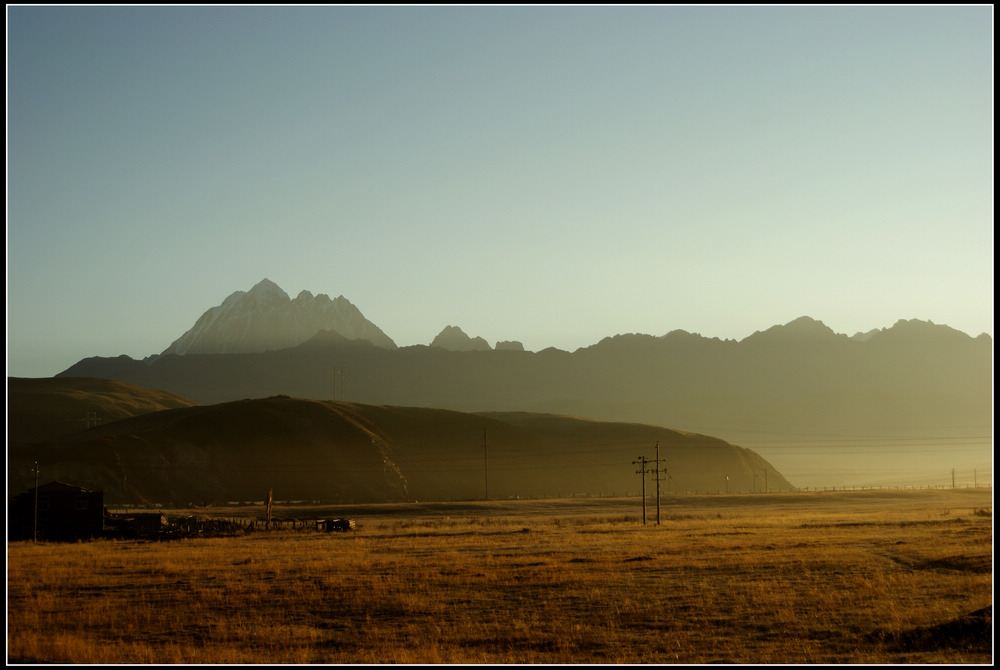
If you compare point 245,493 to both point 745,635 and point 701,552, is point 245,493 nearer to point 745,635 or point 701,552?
point 701,552

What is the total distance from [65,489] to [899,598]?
58.8 m

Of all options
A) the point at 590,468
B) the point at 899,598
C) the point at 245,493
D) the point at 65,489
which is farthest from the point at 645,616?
the point at 590,468

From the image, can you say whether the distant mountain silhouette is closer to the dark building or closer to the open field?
the dark building

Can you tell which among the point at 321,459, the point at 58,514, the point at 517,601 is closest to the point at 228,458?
the point at 321,459

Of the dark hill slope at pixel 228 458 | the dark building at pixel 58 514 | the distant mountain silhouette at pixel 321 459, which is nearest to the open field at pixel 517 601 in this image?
the dark building at pixel 58 514

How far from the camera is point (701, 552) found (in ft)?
150

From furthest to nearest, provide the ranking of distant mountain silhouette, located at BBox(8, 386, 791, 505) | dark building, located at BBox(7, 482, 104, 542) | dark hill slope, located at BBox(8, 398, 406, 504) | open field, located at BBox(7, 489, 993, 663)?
distant mountain silhouette, located at BBox(8, 386, 791, 505)
dark hill slope, located at BBox(8, 398, 406, 504)
dark building, located at BBox(7, 482, 104, 542)
open field, located at BBox(7, 489, 993, 663)

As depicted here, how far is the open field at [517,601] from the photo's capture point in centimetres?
2283

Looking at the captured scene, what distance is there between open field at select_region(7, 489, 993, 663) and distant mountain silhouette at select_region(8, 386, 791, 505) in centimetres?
8140

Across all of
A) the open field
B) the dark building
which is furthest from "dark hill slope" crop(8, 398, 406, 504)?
the open field

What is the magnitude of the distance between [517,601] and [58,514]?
163 ft

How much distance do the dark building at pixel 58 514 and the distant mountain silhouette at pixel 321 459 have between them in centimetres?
5851

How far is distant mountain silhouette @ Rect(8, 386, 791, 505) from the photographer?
13325 centimetres

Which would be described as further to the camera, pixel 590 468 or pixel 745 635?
pixel 590 468
